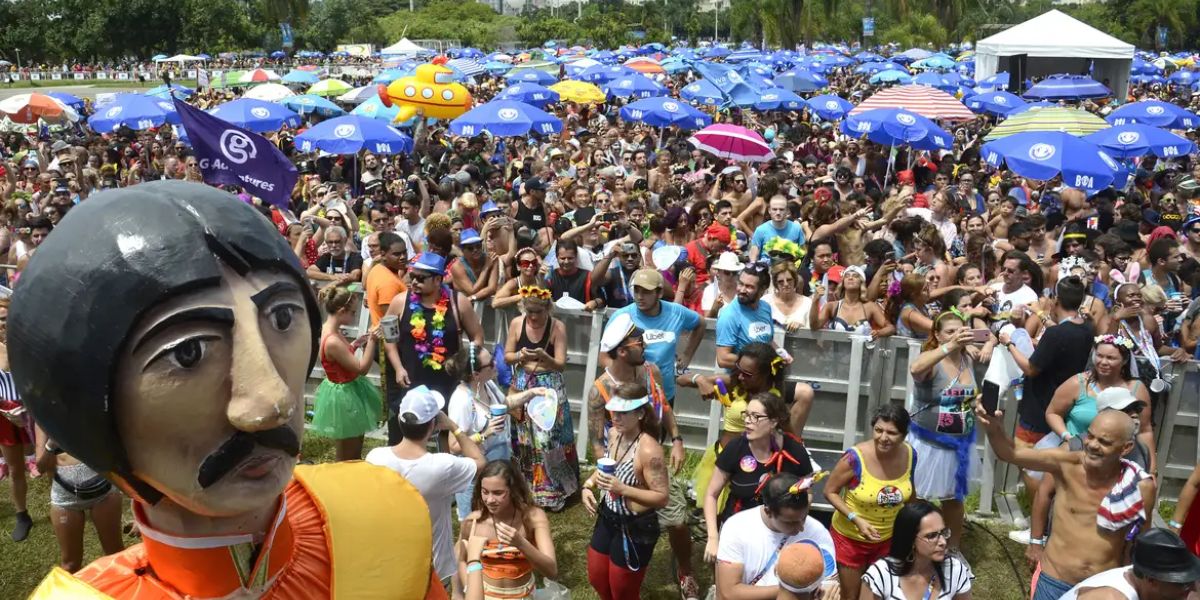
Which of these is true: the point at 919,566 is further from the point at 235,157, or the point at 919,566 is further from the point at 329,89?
the point at 329,89

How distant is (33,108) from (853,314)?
1732cm

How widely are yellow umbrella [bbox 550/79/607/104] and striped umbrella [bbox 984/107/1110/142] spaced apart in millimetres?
9783

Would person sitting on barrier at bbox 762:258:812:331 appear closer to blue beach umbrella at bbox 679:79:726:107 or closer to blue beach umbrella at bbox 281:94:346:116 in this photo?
blue beach umbrella at bbox 679:79:726:107

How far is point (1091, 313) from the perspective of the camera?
7.08 m

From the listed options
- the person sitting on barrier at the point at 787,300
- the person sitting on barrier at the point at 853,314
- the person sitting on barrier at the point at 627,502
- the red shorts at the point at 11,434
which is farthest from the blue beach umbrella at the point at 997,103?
the red shorts at the point at 11,434

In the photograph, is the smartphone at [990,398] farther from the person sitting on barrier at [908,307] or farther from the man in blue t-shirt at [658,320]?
the man in blue t-shirt at [658,320]

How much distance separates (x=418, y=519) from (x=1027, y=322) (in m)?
5.86

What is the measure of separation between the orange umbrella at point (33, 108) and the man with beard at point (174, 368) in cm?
1949

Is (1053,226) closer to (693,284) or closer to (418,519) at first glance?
(693,284)

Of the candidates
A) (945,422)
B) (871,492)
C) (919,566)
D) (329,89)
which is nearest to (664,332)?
(945,422)

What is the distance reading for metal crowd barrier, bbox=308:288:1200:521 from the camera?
6535mm

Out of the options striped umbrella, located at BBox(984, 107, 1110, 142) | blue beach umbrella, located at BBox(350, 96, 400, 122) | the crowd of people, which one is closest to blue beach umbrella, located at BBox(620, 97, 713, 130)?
blue beach umbrella, located at BBox(350, 96, 400, 122)

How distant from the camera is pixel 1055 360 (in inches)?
249

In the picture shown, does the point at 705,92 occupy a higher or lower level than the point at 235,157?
lower
